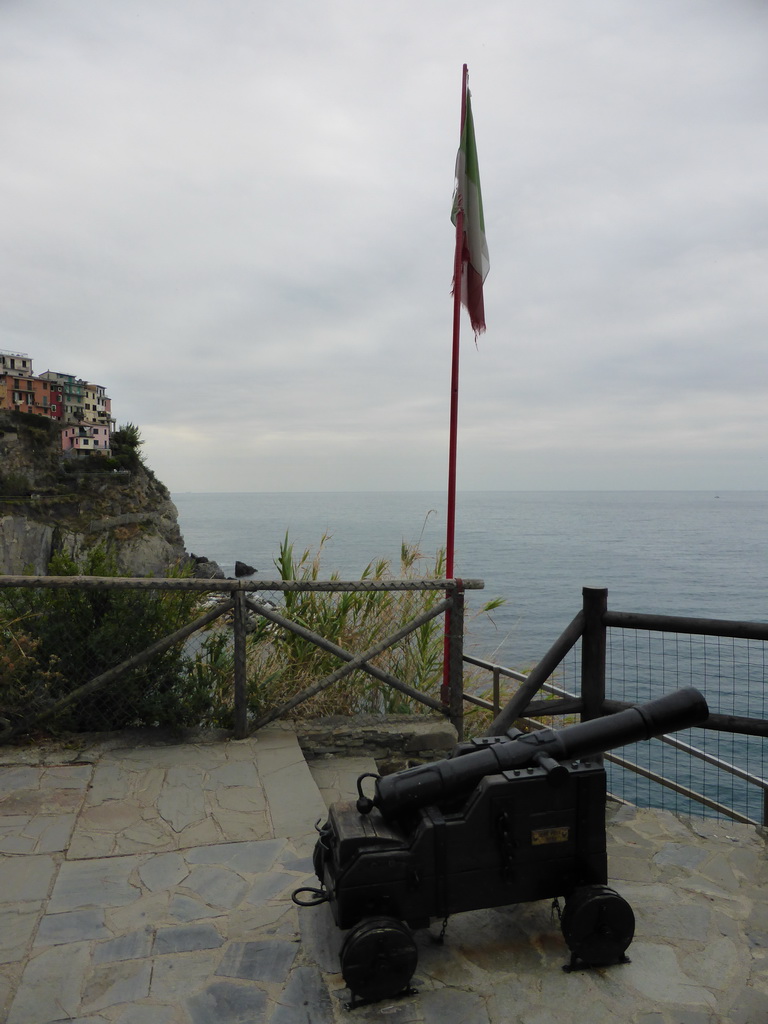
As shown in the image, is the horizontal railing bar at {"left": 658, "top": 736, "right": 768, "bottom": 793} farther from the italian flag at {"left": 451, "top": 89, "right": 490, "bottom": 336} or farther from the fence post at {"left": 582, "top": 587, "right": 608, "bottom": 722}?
the italian flag at {"left": 451, "top": 89, "right": 490, "bottom": 336}

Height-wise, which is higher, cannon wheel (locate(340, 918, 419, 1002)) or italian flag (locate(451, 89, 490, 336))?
italian flag (locate(451, 89, 490, 336))

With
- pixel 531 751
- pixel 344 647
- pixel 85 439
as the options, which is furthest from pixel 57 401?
pixel 531 751

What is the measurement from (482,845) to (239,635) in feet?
8.16

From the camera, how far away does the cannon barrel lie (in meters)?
2.33

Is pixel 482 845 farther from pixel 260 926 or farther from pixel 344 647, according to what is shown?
pixel 344 647

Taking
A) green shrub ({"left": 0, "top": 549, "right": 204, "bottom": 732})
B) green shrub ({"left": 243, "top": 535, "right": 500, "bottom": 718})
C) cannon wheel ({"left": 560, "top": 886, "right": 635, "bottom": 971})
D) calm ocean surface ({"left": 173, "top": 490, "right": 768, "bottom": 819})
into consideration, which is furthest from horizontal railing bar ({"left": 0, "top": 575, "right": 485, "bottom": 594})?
cannon wheel ({"left": 560, "top": 886, "right": 635, "bottom": 971})

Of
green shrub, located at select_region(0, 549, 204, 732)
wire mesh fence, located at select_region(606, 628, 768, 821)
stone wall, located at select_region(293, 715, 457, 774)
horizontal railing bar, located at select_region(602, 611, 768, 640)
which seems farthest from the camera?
wire mesh fence, located at select_region(606, 628, 768, 821)

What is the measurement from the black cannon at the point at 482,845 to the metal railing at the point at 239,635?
2.05 metres

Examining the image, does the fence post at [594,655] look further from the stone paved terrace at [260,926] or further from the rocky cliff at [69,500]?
the rocky cliff at [69,500]

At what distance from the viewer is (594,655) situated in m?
3.75

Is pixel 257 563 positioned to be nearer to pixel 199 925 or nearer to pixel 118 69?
pixel 118 69

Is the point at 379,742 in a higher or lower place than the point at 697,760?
higher

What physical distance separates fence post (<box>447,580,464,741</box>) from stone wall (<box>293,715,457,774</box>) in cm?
20

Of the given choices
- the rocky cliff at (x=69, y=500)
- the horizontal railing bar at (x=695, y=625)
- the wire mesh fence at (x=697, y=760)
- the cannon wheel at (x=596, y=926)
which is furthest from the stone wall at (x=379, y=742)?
the rocky cliff at (x=69, y=500)
